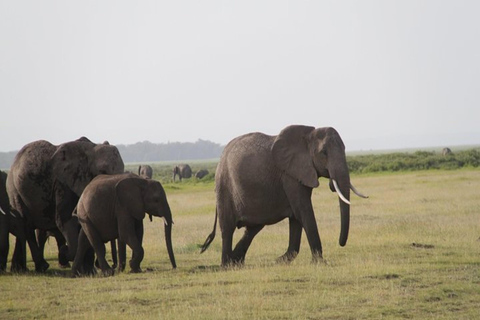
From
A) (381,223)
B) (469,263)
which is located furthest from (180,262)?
(381,223)

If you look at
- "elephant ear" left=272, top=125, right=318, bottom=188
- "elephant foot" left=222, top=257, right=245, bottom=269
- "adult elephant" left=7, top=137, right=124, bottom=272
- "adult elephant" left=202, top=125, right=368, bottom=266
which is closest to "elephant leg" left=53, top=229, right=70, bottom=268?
"adult elephant" left=7, top=137, right=124, bottom=272

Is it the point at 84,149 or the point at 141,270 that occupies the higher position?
the point at 84,149

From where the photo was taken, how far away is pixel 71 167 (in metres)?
17.6

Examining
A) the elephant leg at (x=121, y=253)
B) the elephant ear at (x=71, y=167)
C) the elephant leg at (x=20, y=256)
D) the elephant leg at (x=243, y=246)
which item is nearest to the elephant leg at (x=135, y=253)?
the elephant leg at (x=121, y=253)

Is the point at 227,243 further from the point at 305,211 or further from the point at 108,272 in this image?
the point at 108,272

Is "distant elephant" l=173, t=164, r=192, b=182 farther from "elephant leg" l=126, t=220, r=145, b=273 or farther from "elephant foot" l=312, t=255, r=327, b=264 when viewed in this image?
"elephant foot" l=312, t=255, r=327, b=264

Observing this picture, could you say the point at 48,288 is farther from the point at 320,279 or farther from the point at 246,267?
the point at 320,279

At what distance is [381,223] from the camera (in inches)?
979

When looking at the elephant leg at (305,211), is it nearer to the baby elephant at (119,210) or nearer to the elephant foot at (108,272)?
the baby elephant at (119,210)

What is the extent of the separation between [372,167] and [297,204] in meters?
50.8

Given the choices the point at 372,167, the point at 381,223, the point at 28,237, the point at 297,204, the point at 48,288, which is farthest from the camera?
the point at 372,167

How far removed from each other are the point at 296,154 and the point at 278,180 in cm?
64

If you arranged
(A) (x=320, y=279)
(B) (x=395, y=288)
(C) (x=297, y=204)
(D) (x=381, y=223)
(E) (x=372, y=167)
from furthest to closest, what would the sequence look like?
(E) (x=372, y=167) → (D) (x=381, y=223) → (C) (x=297, y=204) → (A) (x=320, y=279) → (B) (x=395, y=288)

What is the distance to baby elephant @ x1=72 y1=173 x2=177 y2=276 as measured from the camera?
1596 cm
